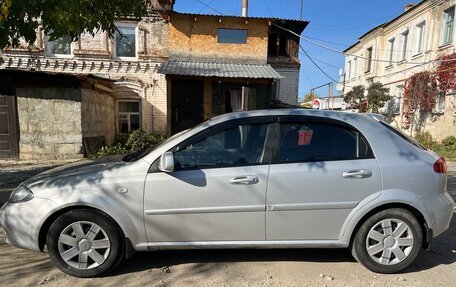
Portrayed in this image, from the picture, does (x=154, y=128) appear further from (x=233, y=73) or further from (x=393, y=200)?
(x=393, y=200)

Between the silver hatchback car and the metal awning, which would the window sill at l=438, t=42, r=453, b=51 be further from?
the silver hatchback car

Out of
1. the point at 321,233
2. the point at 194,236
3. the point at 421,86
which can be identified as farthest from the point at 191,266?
the point at 421,86

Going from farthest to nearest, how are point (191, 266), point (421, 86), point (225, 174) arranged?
point (421, 86)
point (191, 266)
point (225, 174)

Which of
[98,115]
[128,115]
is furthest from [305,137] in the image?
[128,115]

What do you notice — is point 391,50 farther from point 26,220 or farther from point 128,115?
point 26,220

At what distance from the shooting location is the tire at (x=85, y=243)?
300 cm

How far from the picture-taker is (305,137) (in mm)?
3225

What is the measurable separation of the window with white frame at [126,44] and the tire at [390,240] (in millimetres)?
12842

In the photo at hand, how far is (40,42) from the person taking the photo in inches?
512

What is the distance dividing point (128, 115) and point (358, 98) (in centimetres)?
1512

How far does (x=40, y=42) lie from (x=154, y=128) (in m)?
5.85

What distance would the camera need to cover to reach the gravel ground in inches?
118

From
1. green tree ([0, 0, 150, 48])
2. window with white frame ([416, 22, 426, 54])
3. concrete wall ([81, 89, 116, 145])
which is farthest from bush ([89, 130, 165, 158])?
window with white frame ([416, 22, 426, 54])

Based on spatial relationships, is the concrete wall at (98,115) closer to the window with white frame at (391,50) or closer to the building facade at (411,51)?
the building facade at (411,51)
